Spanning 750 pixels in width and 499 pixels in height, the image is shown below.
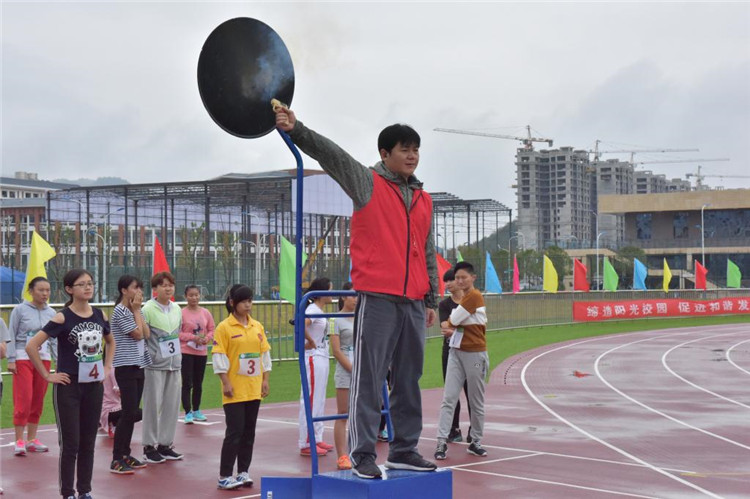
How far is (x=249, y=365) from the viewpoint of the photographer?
9492 mm

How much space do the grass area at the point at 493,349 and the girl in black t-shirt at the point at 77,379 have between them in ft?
21.4

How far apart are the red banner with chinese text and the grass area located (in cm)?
66

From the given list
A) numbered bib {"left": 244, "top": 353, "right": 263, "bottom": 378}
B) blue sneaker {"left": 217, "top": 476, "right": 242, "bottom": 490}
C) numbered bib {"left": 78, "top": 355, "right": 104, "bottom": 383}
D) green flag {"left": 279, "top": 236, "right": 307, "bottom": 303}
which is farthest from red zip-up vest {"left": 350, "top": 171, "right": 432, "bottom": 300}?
green flag {"left": 279, "top": 236, "right": 307, "bottom": 303}

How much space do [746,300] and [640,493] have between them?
51681mm

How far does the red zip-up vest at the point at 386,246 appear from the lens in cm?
516

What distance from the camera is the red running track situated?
9734mm

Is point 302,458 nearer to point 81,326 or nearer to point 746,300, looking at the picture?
point 81,326

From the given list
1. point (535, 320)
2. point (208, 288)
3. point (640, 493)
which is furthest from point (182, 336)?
point (535, 320)

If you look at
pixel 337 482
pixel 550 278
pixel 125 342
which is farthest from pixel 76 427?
pixel 550 278

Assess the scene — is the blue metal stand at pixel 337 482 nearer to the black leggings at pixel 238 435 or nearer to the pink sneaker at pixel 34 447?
the black leggings at pixel 238 435

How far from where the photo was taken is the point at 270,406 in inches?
647

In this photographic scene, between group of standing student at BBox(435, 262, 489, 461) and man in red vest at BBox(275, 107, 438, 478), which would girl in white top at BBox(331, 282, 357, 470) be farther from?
man in red vest at BBox(275, 107, 438, 478)

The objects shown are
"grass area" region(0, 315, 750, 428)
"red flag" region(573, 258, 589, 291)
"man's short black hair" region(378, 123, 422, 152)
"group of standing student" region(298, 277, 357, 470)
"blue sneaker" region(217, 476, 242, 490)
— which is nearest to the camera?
"man's short black hair" region(378, 123, 422, 152)

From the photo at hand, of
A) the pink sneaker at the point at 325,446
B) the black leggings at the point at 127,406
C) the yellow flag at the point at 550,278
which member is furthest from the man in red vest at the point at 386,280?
the yellow flag at the point at 550,278
